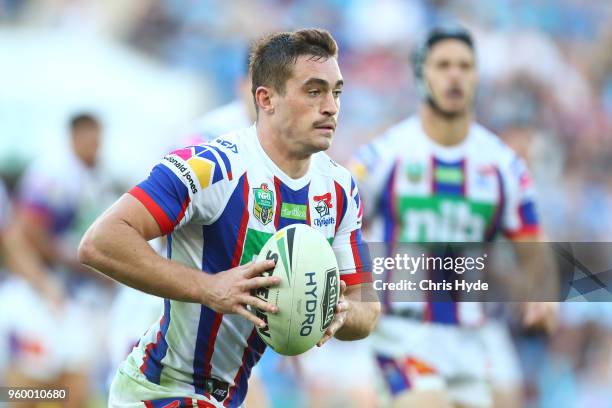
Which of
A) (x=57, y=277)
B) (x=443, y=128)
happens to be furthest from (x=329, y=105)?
(x=57, y=277)

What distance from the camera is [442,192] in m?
8.73

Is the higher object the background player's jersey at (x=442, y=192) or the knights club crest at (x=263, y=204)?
the background player's jersey at (x=442, y=192)

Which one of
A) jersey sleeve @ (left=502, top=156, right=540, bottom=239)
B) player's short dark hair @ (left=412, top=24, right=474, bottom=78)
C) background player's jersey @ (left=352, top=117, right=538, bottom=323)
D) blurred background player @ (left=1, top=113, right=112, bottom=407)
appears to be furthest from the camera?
blurred background player @ (left=1, top=113, right=112, bottom=407)

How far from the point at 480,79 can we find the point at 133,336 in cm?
420

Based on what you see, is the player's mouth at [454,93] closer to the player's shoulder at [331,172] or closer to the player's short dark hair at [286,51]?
the player's shoulder at [331,172]

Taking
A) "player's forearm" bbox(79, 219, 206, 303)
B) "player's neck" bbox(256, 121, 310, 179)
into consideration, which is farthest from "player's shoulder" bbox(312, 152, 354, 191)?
"player's forearm" bbox(79, 219, 206, 303)

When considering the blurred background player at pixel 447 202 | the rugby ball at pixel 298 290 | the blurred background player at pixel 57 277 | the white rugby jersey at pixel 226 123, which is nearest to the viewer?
the rugby ball at pixel 298 290

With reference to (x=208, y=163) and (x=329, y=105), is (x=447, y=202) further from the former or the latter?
(x=208, y=163)

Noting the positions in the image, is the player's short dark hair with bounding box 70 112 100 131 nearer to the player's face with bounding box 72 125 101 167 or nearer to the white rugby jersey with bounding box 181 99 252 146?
the player's face with bounding box 72 125 101 167

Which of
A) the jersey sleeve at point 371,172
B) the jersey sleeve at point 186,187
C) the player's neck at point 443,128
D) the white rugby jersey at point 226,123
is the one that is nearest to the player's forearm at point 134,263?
the jersey sleeve at point 186,187

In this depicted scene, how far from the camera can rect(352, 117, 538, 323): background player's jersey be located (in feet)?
27.6

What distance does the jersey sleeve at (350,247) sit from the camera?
454cm

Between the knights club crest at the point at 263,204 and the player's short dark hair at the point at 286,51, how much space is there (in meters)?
0.42

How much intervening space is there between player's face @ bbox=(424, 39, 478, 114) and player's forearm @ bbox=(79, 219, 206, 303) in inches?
215
